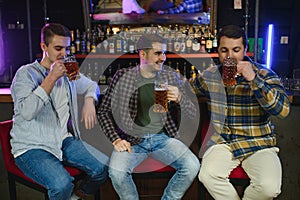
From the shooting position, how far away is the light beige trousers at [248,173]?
193 centimetres

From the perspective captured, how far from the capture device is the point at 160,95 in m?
2.09

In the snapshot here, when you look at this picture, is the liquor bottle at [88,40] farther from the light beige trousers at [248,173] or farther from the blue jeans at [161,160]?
the light beige trousers at [248,173]

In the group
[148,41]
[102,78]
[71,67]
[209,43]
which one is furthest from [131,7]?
[71,67]

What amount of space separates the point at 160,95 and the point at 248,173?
0.66m

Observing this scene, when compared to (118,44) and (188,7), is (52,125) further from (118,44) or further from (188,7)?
(188,7)

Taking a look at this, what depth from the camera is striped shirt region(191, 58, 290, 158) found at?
2.03m

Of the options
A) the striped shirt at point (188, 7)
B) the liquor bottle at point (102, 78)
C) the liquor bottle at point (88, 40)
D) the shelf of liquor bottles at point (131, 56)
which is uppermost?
the striped shirt at point (188, 7)

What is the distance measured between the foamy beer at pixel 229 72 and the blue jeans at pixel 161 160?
1.55 ft

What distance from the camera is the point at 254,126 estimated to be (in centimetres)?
212

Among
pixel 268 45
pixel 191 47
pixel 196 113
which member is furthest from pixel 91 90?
pixel 268 45

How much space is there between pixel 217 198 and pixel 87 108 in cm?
94

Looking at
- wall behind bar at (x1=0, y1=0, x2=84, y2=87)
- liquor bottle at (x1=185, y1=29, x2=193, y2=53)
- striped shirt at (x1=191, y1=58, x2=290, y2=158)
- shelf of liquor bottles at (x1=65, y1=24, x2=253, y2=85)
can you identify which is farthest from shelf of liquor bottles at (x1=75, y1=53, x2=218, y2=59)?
striped shirt at (x1=191, y1=58, x2=290, y2=158)

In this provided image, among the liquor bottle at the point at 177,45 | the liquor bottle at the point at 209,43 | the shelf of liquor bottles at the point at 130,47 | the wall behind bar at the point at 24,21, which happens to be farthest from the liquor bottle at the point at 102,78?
the liquor bottle at the point at 209,43

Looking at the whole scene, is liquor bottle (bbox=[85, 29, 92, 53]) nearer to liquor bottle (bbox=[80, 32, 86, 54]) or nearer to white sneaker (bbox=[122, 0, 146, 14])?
liquor bottle (bbox=[80, 32, 86, 54])
